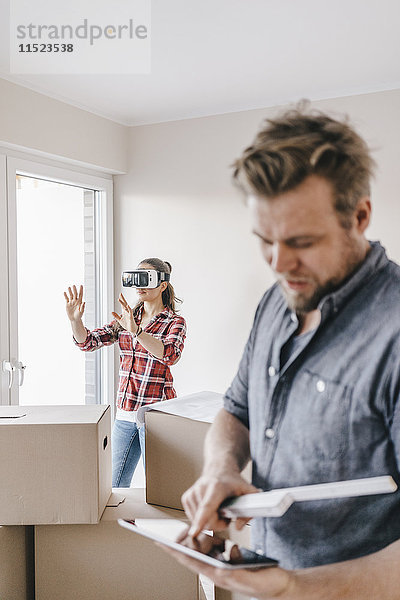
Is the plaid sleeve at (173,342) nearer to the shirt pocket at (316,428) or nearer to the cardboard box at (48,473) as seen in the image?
the cardboard box at (48,473)

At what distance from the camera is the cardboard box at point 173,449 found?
150 cm

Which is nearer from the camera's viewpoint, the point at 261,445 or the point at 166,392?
the point at 261,445

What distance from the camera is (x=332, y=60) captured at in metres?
2.55

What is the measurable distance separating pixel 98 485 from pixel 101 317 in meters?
2.25

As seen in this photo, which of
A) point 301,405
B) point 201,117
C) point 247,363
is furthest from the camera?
point 201,117

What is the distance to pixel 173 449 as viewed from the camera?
1.53 metres

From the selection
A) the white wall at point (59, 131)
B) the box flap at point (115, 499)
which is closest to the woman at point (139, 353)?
the white wall at point (59, 131)

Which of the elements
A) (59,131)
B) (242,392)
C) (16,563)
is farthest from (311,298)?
(59,131)

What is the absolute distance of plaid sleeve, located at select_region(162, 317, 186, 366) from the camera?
2633 millimetres

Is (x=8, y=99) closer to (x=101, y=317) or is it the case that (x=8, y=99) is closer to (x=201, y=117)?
(x=201, y=117)

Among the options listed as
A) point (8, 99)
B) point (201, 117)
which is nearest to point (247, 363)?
point (8, 99)

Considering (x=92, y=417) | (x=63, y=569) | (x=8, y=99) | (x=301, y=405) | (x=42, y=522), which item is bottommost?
(x=63, y=569)

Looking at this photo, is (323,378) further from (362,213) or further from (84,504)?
(84,504)

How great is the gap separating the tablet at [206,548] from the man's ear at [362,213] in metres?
0.48
